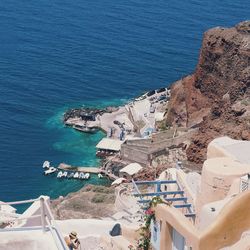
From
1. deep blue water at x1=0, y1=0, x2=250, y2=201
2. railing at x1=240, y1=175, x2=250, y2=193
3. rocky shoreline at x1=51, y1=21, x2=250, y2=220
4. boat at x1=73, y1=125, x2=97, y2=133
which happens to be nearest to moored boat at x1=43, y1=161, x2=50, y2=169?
deep blue water at x1=0, y1=0, x2=250, y2=201

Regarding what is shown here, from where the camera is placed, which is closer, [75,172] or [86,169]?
[75,172]

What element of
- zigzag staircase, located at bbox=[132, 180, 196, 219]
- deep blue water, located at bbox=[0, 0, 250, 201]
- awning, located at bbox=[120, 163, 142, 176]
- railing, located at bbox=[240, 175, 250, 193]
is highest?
deep blue water, located at bbox=[0, 0, 250, 201]

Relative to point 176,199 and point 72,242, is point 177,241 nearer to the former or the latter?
point 72,242

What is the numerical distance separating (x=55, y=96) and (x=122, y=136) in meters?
18.7

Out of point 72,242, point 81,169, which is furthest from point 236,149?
point 81,169

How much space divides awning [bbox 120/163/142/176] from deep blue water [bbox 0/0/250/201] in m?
4.31

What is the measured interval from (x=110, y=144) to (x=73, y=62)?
3417 centimetres

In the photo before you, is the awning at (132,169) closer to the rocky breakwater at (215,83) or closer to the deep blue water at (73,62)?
the deep blue water at (73,62)

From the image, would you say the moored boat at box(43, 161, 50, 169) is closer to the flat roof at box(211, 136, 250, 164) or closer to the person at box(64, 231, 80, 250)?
the flat roof at box(211, 136, 250, 164)

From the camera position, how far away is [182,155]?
61.6m

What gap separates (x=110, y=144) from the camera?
245 feet

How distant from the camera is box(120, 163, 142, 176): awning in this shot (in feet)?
211

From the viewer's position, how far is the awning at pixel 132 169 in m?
64.4

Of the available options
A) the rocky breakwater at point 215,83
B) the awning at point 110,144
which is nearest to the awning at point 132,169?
the awning at point 110,144
